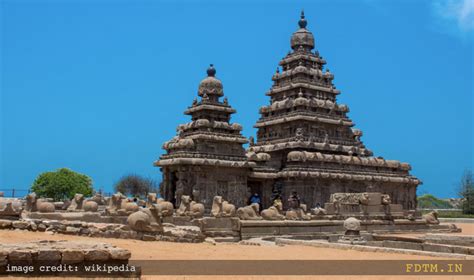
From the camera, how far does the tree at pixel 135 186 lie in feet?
231

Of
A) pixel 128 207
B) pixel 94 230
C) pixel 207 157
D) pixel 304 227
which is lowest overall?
pixel 304 227

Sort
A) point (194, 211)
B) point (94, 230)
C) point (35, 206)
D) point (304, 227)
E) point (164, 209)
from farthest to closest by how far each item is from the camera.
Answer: point (194, 211) < point (304, 227) < point (164, 209) < point (35, 206) < point (94, 230)

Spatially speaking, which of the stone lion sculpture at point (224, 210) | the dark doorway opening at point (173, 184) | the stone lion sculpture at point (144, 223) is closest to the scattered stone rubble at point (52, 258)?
the stone lion sculpture at point (144, 223)

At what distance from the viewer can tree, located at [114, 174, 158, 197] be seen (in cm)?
7044

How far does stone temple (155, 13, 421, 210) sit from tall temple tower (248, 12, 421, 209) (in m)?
0.09

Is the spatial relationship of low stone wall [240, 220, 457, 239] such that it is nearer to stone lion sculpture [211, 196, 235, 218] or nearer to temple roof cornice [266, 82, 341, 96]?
stone lion sculpture [211, 196, 235, 218]

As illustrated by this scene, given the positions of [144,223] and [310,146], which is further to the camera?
[310,146]

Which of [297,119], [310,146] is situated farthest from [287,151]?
[297,119]

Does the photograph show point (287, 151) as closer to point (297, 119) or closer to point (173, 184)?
point (297, 119)

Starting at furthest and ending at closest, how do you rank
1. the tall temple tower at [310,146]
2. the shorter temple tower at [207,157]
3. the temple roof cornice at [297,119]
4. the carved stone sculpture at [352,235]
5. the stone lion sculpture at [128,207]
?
the temple roof cornice at [297,119] < the tall temple tower at [310,146] < the shorter temple tower at [207,157] < the stone lion sculpture at [128,207] < the carved stone sculpture at [352,235]

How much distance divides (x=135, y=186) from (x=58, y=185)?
17754mm

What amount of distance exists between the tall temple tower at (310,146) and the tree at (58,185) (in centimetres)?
1810

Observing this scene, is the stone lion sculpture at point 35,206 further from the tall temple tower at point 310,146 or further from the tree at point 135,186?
the tree at point 135,186

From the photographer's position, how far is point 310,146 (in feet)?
151
